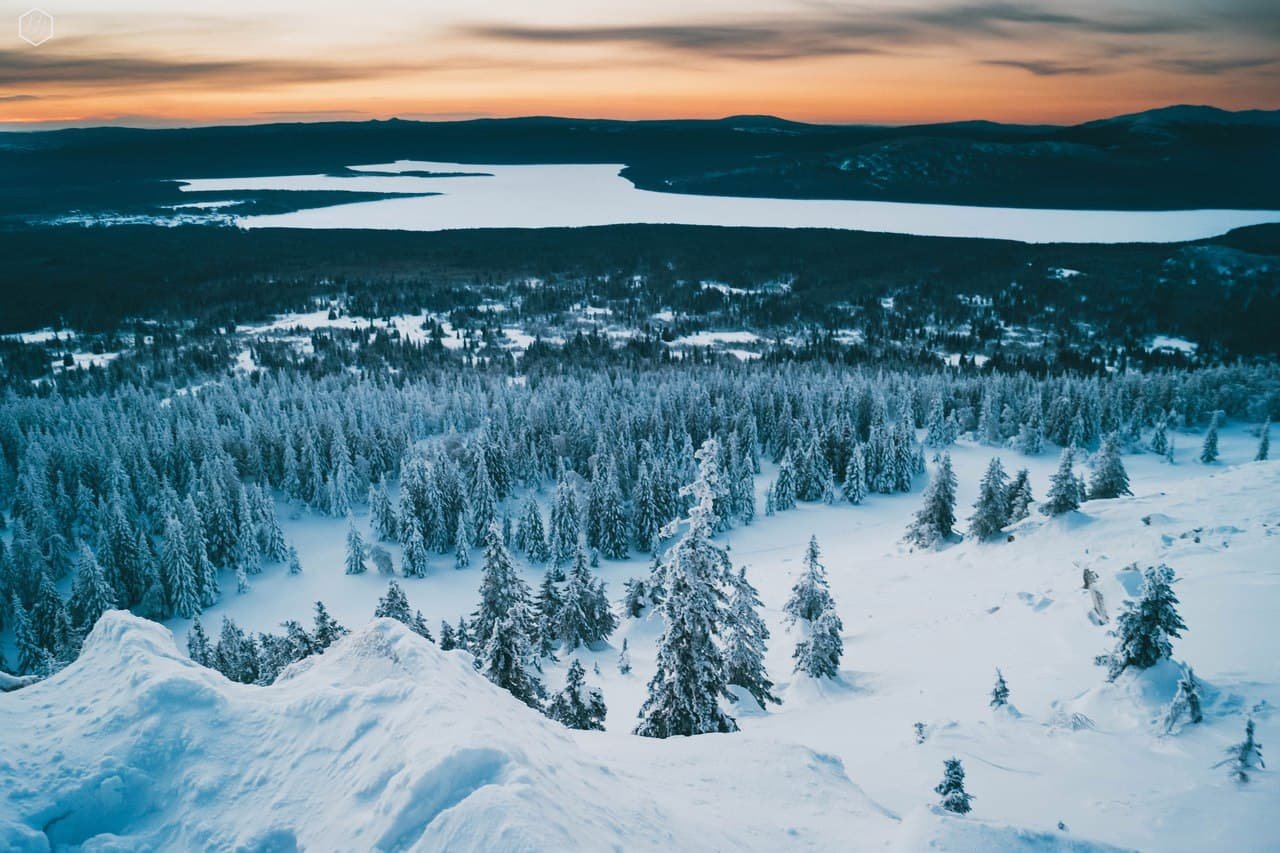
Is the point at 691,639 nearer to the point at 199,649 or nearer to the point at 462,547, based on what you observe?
the point at 199,649

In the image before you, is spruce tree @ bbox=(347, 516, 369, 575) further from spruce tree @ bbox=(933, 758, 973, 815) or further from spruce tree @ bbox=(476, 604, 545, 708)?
spruce tree @ bbox=(933, 758, 973, 815)

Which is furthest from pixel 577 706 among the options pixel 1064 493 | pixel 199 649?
pixel 1064 493

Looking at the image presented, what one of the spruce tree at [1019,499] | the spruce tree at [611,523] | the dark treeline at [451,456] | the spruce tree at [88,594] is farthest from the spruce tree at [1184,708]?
the spruce tree at [88,594]

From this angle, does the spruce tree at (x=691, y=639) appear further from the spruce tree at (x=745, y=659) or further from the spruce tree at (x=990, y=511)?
the spruce tree at (x=990, y=511)

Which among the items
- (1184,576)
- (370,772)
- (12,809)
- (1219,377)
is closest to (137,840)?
(12,809)

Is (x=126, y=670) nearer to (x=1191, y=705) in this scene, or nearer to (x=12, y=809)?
(x=12, y=809)

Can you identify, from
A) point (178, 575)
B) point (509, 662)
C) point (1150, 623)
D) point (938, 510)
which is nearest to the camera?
point (1150, 623)
